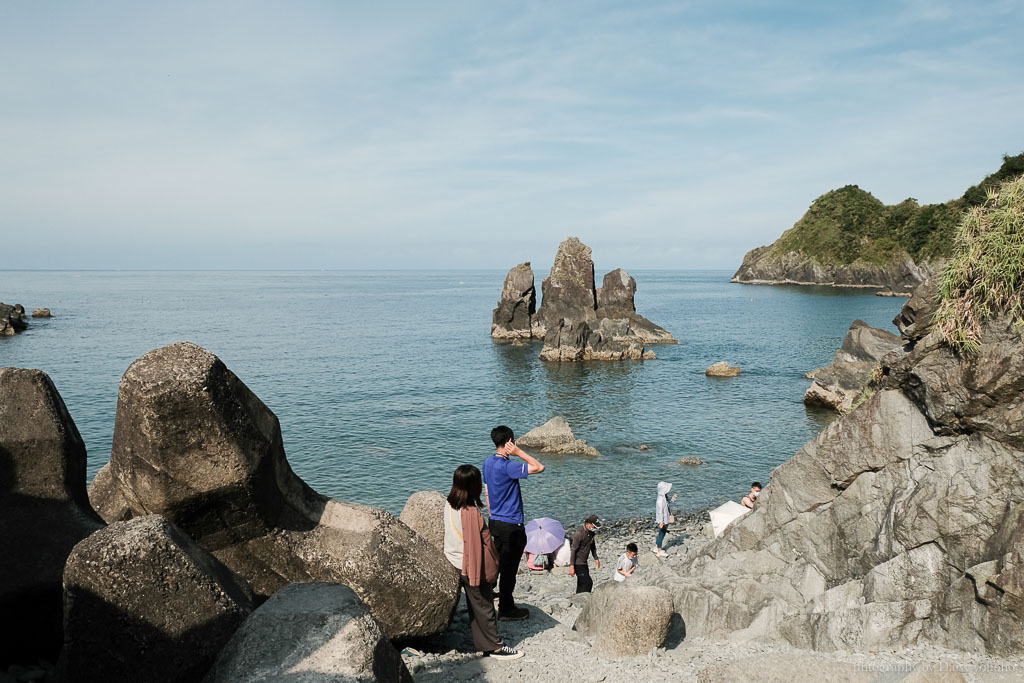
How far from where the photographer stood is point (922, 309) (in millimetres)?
13070

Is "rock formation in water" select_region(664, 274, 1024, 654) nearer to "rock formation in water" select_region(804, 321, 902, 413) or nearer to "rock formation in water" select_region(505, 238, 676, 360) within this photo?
"rock formation in water" select_region(804, 321, 902, 413)

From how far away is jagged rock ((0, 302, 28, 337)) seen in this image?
87000mm

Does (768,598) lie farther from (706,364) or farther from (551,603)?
(706,364)

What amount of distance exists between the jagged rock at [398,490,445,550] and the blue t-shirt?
3.40 metres

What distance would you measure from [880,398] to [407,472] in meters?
24.7

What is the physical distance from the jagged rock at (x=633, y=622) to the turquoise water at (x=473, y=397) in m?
18.1

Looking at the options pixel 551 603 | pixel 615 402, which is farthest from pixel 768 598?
pixel 615 402

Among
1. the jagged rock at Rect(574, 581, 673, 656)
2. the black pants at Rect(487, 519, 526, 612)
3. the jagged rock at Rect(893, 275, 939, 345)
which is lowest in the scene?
the jagged rock at Rect(574, 581, 673, 656)

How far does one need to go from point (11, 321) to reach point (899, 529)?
106 metres

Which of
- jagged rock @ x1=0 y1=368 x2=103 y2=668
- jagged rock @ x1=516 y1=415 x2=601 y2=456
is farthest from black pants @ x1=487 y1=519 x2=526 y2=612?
jagged rock @ x1=516 y1=415 x2=601 y2=456

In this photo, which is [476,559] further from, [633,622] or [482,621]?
[633,622]

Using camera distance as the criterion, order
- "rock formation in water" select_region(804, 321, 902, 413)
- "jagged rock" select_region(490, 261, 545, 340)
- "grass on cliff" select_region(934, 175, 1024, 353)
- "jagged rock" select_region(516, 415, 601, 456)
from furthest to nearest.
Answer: "jagged rock" select_region(490, 261, 545, 340), "rock formation in water" select_region(804, 321, 902, 413), "jagged rock" select_region(516, 415, 601, 456), "grass on cliff" select_region(934, 175, 1024, 353)

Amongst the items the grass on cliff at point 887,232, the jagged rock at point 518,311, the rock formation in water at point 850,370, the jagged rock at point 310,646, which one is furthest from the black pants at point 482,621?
the grass on cliff at point 887,232

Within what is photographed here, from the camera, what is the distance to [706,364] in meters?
69.2
